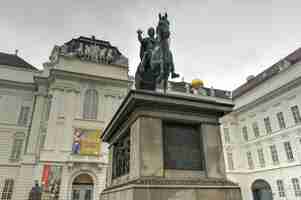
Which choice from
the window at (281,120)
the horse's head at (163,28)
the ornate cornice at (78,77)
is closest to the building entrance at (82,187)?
the ornate cornice at (78,77)

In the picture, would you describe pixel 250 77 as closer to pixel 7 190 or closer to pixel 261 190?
pixel 261 190

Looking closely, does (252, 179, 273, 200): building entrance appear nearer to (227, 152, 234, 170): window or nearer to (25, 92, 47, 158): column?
(227, 152, 234, 170): window

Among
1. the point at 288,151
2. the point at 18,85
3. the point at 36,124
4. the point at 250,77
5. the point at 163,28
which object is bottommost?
the point at 288,151

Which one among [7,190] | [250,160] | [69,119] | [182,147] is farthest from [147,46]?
[250,160]

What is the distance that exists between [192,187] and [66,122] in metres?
19.2

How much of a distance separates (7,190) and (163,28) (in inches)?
876

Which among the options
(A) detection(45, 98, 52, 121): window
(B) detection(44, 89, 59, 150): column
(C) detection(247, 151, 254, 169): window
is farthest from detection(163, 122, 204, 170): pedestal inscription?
(C) detection(247, 151, 254, 169): window

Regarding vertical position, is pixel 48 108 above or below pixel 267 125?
above

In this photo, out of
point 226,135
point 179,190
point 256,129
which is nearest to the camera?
point 179,190

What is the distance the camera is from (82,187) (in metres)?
19.7

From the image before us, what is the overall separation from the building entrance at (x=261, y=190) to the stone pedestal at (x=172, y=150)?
23.7 m

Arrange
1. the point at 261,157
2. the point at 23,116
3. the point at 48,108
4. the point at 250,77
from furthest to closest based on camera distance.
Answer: the point at 250,77 < the point at 261,157 < the point at 23,116 < the point at 48,108

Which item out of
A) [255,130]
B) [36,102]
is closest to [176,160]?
[36,102]

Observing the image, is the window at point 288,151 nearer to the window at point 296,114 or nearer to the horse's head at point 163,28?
the window at point 296,114
